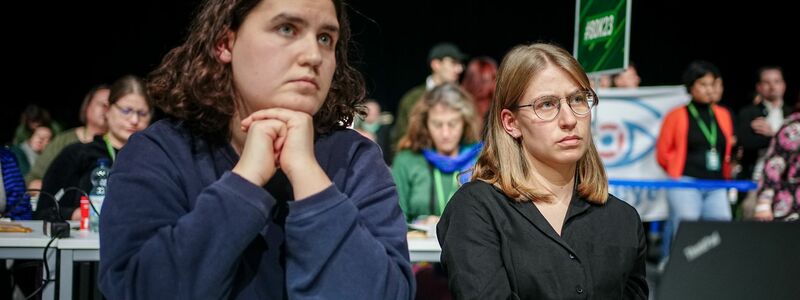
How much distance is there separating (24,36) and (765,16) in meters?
9.77

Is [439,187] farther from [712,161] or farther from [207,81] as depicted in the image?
[712,161]

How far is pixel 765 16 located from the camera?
1158 centimetres

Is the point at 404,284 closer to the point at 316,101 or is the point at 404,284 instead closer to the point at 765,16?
the point at 316,101

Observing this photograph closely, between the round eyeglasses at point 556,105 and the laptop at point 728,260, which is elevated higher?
the round eyeglasses at point 556,105

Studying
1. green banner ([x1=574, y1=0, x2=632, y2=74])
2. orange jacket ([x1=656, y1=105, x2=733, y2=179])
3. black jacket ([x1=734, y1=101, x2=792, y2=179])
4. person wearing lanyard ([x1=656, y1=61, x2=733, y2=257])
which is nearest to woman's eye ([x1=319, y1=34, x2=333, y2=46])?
green banner ([x1=574, y1=0, x2=632, y2=74])

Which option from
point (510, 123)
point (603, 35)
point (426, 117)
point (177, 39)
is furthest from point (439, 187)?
point (177, 39)

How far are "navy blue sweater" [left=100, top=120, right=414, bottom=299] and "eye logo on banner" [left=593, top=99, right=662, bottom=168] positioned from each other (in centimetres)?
619

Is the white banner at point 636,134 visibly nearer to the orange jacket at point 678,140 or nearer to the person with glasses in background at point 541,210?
the orange jacket at point 678,140

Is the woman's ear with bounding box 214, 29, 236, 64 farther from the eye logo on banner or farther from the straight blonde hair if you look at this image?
the eye logo on banner

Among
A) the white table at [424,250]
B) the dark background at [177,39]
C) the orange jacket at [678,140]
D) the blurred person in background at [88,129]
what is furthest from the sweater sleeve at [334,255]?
the dark background at [177,39]

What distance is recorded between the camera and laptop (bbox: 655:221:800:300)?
1.15 meters

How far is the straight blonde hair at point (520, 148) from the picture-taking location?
2.24 meters

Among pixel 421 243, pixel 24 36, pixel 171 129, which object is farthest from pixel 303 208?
pixel 24 36

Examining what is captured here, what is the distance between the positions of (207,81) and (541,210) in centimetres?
95
